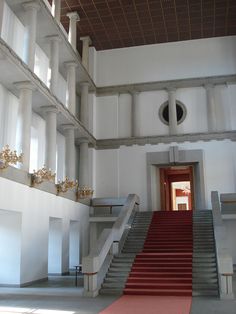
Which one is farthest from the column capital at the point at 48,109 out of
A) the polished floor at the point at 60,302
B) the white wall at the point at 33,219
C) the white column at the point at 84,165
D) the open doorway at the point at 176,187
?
the open doorway at the point at 176,187

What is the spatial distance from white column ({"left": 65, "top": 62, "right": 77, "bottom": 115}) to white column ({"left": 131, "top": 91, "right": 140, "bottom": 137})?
3.96 meters

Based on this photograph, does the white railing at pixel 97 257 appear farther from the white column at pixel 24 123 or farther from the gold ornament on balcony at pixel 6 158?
the white column at pixel 24 123

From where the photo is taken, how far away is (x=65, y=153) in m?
16.6

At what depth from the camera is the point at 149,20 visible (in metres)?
18.5

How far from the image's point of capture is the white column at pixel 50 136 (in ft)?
45.9

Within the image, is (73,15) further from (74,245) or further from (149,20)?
(74,245)

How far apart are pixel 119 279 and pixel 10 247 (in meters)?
3.37

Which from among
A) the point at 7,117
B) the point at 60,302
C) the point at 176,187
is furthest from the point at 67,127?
the point at 176,187

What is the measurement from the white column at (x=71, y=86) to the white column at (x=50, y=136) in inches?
82.7

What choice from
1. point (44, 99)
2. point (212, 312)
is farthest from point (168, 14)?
point (212, 312)

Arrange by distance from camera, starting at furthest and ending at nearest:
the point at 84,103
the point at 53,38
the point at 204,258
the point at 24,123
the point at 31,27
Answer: the point at 84,103
the point at 53,38
the point at 31,27
the point at 24,123
the point at 204,258

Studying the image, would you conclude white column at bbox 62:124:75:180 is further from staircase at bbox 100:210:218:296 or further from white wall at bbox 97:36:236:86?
white wall at bbox 97:36:236:86

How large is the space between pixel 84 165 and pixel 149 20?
7.71 metres

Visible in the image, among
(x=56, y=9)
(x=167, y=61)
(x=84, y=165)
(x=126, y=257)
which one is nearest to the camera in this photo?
(x=126, y=257)
